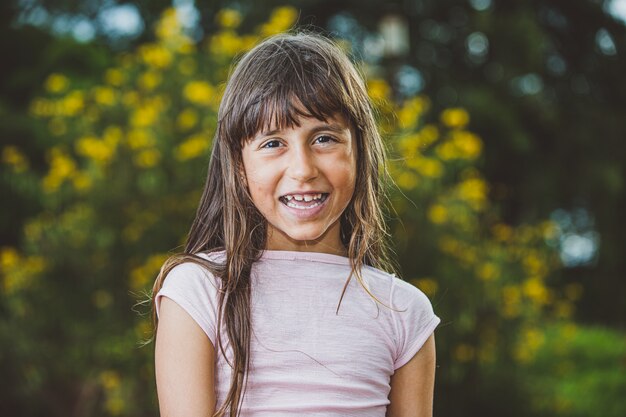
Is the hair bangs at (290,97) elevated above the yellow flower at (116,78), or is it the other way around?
the yellow flower at (116,78)

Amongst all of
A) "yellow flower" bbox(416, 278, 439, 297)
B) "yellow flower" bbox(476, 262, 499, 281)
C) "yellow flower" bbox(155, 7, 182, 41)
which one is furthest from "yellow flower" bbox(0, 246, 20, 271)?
"yellow flower" bbox(476, 262, 499, 281)

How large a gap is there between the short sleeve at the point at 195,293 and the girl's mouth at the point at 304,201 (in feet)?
0.65

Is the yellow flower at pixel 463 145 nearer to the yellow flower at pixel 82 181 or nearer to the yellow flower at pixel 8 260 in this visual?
the yellow flower at pixel 82 181

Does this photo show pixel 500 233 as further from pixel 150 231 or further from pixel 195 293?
pixel 195 293

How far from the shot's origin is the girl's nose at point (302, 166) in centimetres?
148

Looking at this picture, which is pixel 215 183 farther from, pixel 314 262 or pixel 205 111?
pixel 205 111

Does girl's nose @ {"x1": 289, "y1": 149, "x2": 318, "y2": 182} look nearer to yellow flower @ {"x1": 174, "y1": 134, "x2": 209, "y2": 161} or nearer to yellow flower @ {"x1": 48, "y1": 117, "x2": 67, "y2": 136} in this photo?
yellow flower @ {"x1": 174, "y1": 134, "x2": 209, "y2": 161}

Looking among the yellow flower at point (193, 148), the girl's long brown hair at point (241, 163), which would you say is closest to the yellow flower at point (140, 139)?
the yellow flower at point (193, 148)

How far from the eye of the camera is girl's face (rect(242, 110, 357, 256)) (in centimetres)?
150

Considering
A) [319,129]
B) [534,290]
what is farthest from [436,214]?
[319,129]

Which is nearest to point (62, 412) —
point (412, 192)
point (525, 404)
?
point (412, 192)

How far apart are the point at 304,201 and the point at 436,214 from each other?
119 inches

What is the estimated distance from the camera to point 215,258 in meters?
1.54

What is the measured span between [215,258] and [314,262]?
0.19 metres
